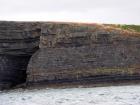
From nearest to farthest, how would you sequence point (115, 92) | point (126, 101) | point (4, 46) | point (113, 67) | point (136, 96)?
point (126, 101) → point (136, 96) → point (115, 92) → point (113, 67) → point (4, 46)

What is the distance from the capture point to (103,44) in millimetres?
55219

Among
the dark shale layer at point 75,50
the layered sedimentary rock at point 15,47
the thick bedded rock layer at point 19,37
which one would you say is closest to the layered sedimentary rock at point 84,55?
the dark shale layer at point 75,50

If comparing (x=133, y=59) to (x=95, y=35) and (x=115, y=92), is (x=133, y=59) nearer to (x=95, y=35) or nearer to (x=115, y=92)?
(x=95, y=35)

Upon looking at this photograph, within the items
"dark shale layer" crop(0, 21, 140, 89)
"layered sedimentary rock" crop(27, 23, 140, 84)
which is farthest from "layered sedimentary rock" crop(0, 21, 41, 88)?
"layered sedimentary rock" crop(27, 23, 140, 84)

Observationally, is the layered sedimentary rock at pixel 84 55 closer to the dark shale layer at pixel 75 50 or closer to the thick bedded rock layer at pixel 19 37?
the dark shale layer at pixel 75 50

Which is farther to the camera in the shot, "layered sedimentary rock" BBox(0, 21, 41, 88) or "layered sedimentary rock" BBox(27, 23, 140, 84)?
"layered sedimentary rock" BBox(0, 21, 41, 88)

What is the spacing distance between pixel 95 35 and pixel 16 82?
37.3 feet

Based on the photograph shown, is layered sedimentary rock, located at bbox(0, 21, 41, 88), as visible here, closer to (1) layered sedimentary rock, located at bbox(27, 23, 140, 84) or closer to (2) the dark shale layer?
(2) the dark shale layer

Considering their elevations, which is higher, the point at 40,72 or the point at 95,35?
the point at 95,35

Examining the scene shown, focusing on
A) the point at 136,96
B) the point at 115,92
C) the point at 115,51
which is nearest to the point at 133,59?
the point at 115,51

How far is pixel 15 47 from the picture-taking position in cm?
5850

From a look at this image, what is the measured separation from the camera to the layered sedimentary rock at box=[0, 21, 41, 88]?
189 ft

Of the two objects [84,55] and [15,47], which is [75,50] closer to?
[84,55]

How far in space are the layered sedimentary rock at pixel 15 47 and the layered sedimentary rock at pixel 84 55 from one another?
1.78m
